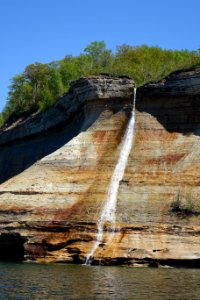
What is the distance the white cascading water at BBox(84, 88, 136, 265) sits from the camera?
37.6 m

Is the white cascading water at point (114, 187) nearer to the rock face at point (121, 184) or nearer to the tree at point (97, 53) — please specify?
the rock face at point (121, 184)

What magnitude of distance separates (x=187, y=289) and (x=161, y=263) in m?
9.82

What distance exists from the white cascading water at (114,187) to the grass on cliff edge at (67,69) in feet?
40.4

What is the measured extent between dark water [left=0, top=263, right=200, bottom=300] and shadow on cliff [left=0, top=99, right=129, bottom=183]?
16.0 m

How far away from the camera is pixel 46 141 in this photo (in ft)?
188

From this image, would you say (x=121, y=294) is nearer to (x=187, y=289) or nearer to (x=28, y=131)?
(x=187, y=289)

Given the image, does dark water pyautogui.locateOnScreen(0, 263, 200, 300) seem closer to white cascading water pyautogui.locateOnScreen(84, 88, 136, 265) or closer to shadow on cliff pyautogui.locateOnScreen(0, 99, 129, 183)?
white cascading water pyautogui.locateOnScreen(84, 88, 136, 265)

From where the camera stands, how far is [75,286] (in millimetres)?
26312

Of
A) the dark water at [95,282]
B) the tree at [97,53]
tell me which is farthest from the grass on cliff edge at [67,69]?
the dark water at [95,282]

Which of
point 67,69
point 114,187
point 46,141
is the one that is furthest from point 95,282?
point 67,69

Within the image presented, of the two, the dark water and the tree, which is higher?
the tree

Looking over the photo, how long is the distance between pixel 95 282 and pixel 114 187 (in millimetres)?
13884

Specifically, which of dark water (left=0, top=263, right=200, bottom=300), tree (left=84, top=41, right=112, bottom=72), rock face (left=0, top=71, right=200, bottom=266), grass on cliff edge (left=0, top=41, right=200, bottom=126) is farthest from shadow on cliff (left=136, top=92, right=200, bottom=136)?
tree (left=84, top=41, right=112, bottom=72)

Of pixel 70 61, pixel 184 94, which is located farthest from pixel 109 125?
pixel 70 61
